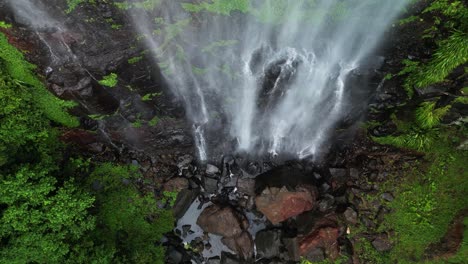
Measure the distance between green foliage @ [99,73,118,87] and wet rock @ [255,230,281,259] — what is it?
295 inches

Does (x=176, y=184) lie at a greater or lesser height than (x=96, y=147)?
greater

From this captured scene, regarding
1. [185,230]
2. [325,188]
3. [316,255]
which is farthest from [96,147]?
[316,255]

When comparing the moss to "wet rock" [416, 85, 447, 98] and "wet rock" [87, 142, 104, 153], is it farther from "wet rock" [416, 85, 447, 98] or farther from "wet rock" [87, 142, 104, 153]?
"wet rock" [87, 142, 104, 153]

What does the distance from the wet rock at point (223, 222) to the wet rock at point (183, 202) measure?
81 centimetres

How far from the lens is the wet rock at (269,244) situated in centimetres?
1174

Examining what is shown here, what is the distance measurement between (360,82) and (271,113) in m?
3.18

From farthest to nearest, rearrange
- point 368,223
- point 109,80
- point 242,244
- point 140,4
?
1. point 242,244
2. point 368,223
3. point 109,80
4. point 140,4

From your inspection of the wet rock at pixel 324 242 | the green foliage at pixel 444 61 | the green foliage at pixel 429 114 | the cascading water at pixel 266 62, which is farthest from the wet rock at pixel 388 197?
the green foliage at pixel 444 61

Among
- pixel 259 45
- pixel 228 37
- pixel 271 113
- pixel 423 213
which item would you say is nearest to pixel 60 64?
pixel 228 37

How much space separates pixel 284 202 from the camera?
11375 millimetres

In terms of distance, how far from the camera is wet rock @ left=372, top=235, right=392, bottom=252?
35.4 feet

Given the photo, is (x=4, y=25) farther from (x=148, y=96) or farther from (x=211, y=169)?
(x=211, y=169)

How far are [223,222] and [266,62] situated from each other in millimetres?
5974

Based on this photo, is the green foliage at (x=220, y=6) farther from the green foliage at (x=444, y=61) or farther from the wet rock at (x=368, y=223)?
the wet rock at (x=368, y=223)
